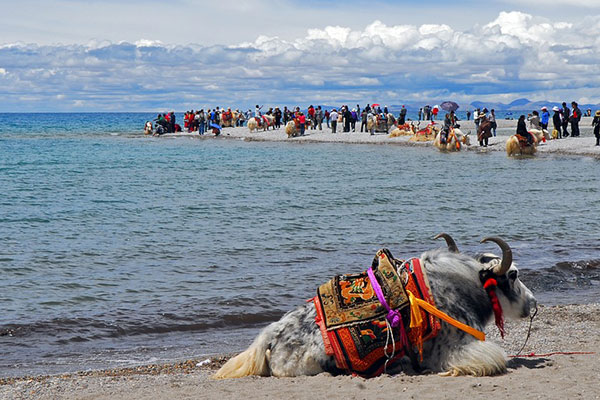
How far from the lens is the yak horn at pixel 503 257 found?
5.50 meters

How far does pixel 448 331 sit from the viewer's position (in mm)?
5613

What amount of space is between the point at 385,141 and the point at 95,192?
2595 centimetres

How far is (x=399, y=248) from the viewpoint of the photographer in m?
13.8

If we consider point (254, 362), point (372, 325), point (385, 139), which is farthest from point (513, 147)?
point (254, 362)

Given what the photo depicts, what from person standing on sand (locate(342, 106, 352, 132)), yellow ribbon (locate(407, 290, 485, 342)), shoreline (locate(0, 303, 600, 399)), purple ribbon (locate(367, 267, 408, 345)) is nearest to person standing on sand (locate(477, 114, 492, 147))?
person standing on sand (locate(342, 106, 352, 132))

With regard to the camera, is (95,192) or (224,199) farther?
(95,192)

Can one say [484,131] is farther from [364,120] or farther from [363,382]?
[363,382]

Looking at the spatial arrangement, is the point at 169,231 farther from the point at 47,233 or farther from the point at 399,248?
the point at 399,248

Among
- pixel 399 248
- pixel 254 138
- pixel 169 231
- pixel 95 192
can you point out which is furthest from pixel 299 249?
pixel 254 138

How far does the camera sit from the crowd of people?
40.3m

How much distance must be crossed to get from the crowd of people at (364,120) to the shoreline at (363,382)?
28775mm

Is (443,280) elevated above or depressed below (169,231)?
above

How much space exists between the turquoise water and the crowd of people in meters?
8.45

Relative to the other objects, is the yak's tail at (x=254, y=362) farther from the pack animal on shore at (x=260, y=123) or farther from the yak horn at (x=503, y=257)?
the pack animal on shore at (x=260, y=123)
